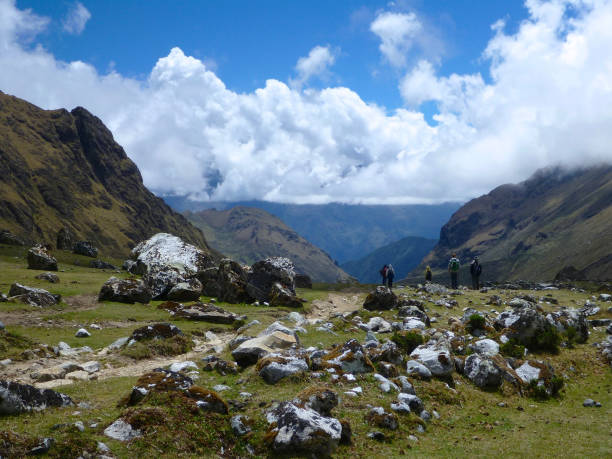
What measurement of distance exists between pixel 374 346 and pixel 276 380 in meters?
6.78

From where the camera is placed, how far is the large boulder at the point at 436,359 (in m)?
18.1

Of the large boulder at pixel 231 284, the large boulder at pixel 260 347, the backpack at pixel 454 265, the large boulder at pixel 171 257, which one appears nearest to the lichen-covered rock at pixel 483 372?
the large boulder at pixel 260 347

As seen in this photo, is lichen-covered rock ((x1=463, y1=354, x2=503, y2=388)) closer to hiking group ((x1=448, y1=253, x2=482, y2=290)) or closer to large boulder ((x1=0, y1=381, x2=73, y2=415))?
large boulder ((x1=0, y1=381, x2=73, y2=415))

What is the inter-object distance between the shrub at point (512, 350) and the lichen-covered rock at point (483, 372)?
138 inches

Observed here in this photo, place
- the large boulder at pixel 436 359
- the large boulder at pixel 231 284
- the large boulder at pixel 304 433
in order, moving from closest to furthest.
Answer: the large boulder at pixel 304 433, the large boulder at pixel 436 359, the large boulder at pixel 231 284

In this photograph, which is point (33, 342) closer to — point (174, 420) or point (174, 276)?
point (174, 420)

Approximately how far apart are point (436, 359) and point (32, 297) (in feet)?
88.9

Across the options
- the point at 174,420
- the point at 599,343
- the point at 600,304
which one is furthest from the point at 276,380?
the point at 600,304

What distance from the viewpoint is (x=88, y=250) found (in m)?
92.0

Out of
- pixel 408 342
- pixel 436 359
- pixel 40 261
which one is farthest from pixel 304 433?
pixel 40 261

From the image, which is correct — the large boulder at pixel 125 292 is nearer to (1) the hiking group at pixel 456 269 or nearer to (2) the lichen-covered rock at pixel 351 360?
(2) the lichen-covered rock at pixel 351 360

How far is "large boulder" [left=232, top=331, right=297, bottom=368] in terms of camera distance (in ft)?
60.5

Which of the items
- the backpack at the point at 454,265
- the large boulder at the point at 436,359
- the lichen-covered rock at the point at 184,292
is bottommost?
the large boulder at the point at 436,359

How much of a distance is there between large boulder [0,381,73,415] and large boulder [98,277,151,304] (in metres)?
22.7
